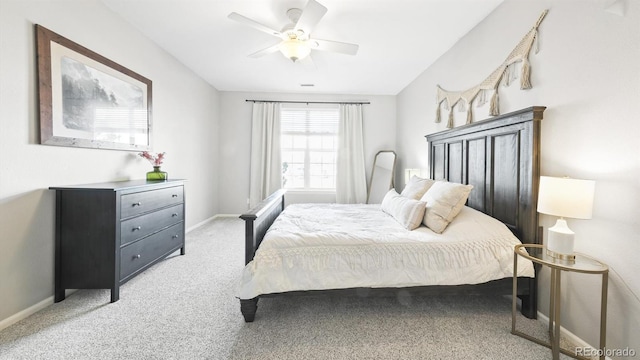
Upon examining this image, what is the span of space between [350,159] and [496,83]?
2.99 meters

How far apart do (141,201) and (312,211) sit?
1624 mm

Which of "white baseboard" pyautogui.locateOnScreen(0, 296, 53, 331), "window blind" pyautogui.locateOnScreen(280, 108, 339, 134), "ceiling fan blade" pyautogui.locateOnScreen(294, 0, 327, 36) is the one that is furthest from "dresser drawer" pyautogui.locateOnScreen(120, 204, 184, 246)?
"window blind" pyautogui.locateOnScreen(280, 108, 339, 134)

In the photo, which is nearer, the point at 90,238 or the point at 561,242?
the point at 561,242

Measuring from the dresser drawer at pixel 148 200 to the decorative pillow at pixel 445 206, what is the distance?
245cm

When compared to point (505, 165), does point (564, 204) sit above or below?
below

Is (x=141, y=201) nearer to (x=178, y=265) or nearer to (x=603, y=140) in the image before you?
(x=178, y=265)

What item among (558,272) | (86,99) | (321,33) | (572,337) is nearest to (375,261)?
(558,272)

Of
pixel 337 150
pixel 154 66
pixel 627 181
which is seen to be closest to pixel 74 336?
pixel 154 66

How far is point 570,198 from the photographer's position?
4.33 feet

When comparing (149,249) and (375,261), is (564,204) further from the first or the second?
(149,249)

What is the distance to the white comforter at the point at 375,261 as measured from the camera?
169cm

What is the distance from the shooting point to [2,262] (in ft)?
5.42

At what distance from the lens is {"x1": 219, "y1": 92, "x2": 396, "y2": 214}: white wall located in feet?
16.4

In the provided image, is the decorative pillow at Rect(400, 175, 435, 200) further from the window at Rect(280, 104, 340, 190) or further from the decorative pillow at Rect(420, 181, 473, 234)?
the window at Rect(280, 104, 340, 190)
